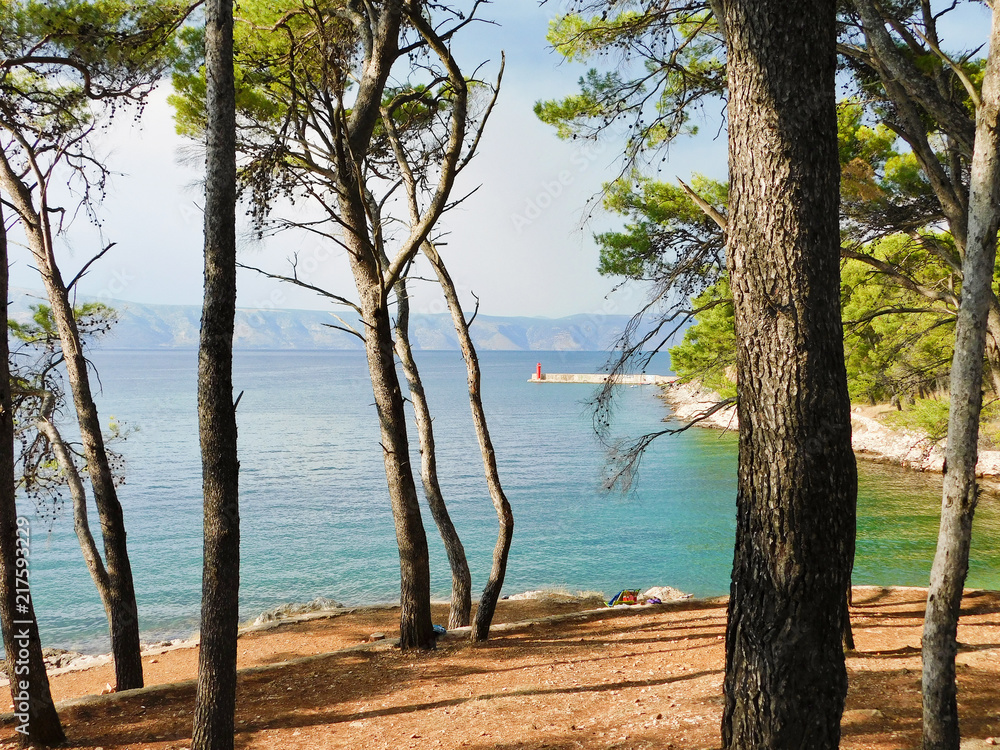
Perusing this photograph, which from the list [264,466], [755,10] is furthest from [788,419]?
[264,466]

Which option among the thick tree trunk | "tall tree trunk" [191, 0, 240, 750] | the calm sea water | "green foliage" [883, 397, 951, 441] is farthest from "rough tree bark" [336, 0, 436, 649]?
"green foliage" [883, 397, 951, 441]

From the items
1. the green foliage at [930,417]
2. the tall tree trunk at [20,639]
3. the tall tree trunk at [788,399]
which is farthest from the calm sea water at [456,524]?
the tall tree trunk at [788,399]

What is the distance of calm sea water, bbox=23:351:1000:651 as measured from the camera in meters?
14.3

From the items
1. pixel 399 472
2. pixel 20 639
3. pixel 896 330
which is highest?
pixel 896 330

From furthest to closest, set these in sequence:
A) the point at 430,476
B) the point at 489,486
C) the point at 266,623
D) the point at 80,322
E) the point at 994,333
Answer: the point at 266,623
the point at 80,322
the point at 430,476
the point at 489,486
the point at 994,333

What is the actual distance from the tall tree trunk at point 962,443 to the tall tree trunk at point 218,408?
333 cm

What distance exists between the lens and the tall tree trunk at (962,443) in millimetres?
3314

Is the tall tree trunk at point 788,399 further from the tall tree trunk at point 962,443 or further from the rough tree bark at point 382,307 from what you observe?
the rough tree bark at point 382,307

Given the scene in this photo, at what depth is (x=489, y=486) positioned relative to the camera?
6.75 meters

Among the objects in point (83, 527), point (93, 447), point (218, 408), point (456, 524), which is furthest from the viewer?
point (456, 524)

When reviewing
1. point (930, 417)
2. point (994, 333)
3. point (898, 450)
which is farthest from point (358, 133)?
point (898, 450)

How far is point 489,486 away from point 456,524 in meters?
13.5

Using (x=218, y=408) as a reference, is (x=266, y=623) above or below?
below

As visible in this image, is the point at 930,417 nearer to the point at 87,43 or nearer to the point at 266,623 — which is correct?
the point at 266,623
